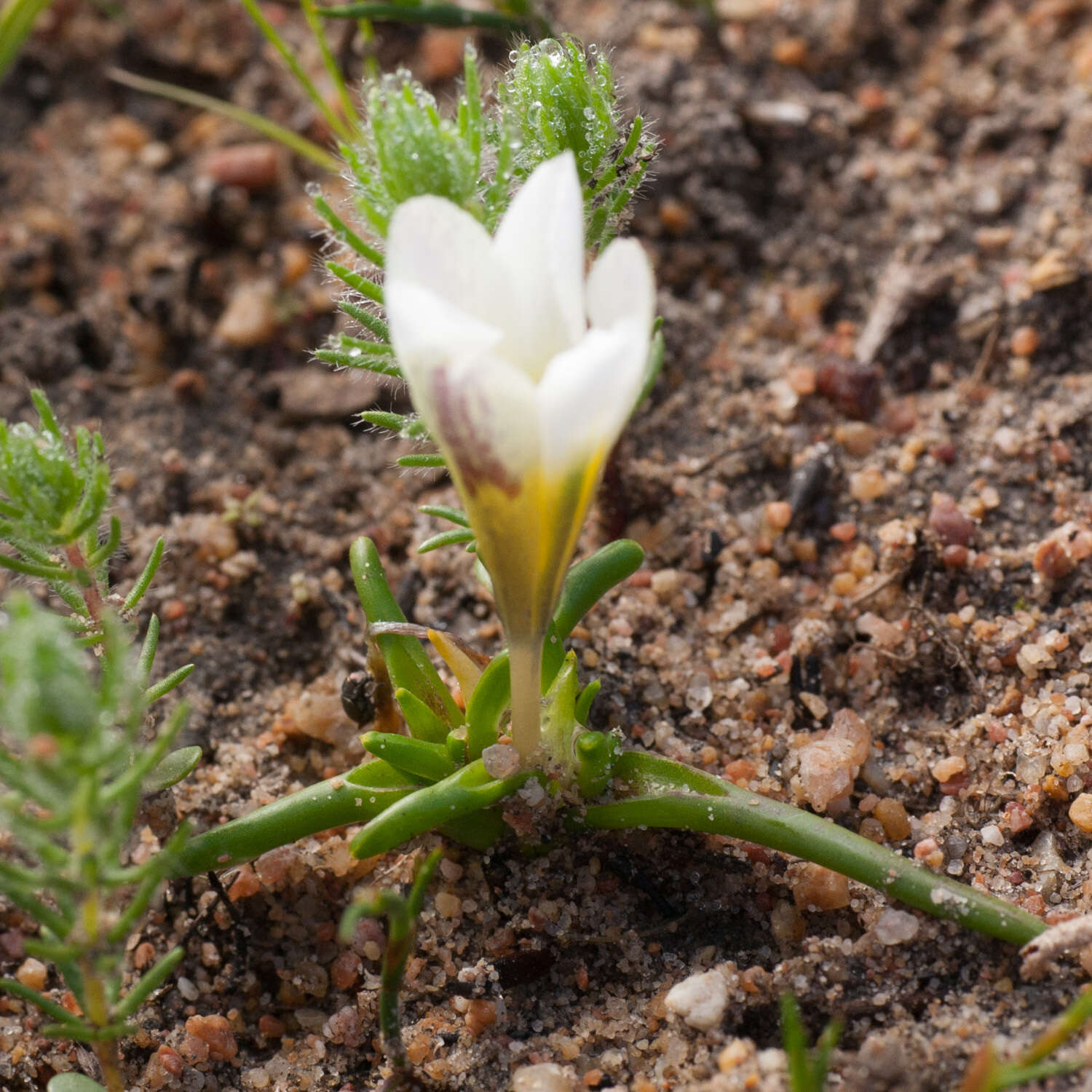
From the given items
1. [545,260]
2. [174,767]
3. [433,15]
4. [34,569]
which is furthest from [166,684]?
[433,15]

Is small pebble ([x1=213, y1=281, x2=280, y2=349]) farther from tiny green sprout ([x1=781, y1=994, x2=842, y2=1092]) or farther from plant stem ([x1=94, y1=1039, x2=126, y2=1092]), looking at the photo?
tiny green sprout ([x1=781, y1=994, x2=842, y2=1092])

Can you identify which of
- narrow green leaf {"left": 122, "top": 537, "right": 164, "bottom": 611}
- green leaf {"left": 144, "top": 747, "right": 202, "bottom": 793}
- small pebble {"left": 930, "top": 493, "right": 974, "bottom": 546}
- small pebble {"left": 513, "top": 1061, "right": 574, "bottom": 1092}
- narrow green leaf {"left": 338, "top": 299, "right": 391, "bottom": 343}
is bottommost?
small pebble {"left": 513, "top": 1061, "right": 574, "bottom": 1092}

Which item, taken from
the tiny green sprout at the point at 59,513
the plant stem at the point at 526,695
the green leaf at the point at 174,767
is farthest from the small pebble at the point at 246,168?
the plant stem at the point at 526,695

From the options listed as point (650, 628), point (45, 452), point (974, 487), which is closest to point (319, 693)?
point (650, 628)

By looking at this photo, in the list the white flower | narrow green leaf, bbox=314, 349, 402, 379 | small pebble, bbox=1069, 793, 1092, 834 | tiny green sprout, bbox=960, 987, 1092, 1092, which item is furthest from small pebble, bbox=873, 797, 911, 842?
narrow green leaf, bbox=314, 349, 402, 379

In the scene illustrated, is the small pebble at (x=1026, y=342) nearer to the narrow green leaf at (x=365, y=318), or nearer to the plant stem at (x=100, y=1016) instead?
the narrow green leaf at (x=365, y=318)

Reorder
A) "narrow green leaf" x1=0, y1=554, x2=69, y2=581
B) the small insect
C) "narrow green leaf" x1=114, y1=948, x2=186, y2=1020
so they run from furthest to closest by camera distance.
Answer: the small insect → "narrow green leaf" x1=0, y1=554, x2=69, y2=581 → "narrow green leaf" x1=114, y1=948, x2=186, y2=1020

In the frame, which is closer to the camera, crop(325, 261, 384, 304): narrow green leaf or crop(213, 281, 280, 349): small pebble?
crop(325, 261, 384, 304): narrow green leaf
